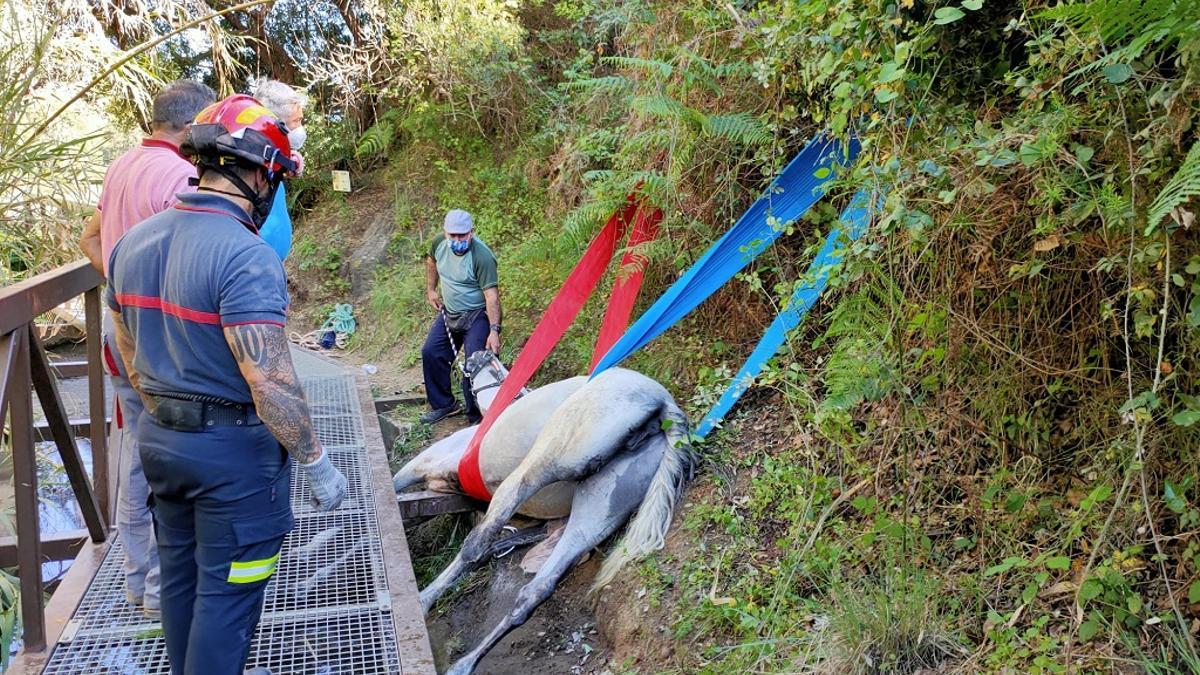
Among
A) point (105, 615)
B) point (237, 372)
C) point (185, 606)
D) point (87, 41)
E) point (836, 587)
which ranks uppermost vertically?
point (87, 41)

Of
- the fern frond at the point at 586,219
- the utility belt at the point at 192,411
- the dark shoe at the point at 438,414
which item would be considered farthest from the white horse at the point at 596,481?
the dark shoe at the point at 438,414

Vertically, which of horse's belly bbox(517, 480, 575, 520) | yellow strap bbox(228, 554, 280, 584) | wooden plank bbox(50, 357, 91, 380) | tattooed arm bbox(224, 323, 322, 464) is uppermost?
tattooed arm bbox(224, 323, 322, 464)

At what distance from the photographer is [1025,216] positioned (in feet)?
6.91

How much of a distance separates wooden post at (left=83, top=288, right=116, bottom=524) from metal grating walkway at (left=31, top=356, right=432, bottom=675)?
11.5 inches

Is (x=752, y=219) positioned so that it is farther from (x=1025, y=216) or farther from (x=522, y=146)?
(x=522, y=146)

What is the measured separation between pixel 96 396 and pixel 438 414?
8.70ft

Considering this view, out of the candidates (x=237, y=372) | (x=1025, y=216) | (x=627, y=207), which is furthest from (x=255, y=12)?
(x=1025, y=216)

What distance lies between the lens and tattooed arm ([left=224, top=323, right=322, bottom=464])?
6.15 feet

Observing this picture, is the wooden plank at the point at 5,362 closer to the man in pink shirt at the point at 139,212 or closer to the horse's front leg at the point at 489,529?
the man in pink shirt at the point at 139,212

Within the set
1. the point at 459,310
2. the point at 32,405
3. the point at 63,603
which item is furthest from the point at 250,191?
the point at 459,310

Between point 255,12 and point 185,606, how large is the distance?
10.5 m

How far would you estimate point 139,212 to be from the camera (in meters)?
2.46

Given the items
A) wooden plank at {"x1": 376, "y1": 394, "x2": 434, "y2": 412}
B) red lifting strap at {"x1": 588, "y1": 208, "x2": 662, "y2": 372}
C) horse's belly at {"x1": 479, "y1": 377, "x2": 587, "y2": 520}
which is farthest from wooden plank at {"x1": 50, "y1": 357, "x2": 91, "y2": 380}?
red lifting strap at {"x1": 588, "y1": 208, "x2": 662, "y2": 372}

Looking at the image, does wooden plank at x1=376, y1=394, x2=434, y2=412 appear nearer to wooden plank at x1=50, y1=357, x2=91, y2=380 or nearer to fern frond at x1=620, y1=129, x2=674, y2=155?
wooden plank at x1=50, y1=357, x2=91, y2=380
